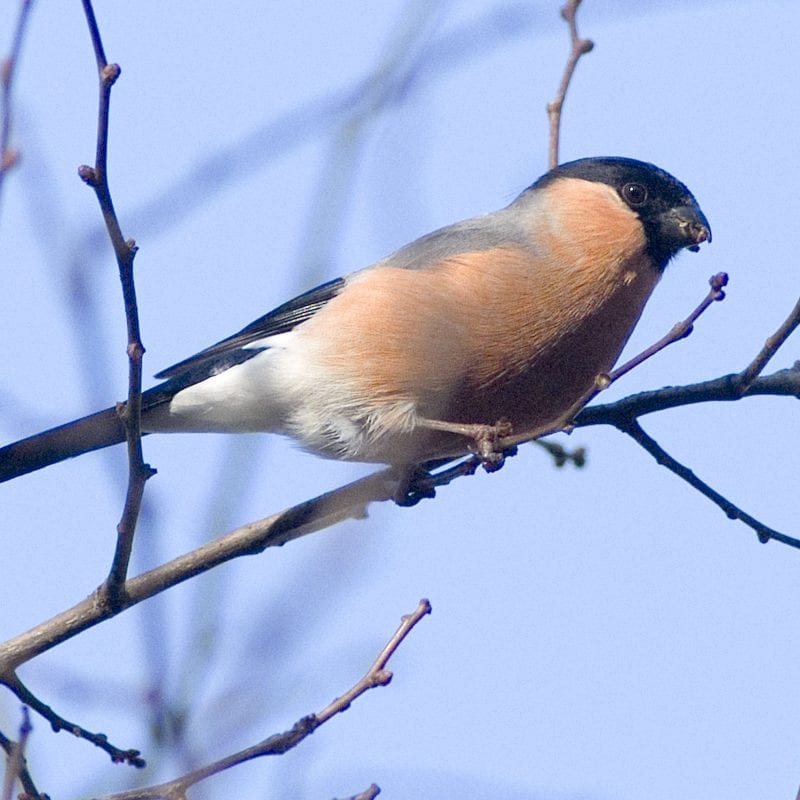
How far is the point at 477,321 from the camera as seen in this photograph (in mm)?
4008

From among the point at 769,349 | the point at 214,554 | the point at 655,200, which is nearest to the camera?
the point at 769,349

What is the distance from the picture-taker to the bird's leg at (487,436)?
348 cm

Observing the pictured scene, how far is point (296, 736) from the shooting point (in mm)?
2299

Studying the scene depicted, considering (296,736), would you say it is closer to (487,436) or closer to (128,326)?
(128,326)

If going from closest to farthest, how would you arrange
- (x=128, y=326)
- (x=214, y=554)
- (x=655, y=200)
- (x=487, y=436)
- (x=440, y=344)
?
(x=128, y=326), (x=214, y=554), (x=487, y=436), (x=440, y=344), (x=655, y=200)

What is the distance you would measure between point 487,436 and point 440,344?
52cm

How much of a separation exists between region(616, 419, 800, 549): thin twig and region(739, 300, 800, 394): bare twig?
358 mm

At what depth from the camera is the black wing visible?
4.34m

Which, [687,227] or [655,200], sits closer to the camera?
A: [687,227]

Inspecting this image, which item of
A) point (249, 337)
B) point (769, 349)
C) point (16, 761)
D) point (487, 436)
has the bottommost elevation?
point (16, 761)

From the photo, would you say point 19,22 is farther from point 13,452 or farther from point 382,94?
point 13,452

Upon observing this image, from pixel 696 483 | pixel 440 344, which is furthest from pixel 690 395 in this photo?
pixel 440 344

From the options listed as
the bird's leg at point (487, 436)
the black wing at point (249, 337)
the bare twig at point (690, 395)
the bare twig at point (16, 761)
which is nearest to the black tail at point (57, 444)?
the black wing at point (249, 337)

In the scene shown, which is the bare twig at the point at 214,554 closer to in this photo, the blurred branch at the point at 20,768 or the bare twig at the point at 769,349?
the blurred branch at the point at 20,768
